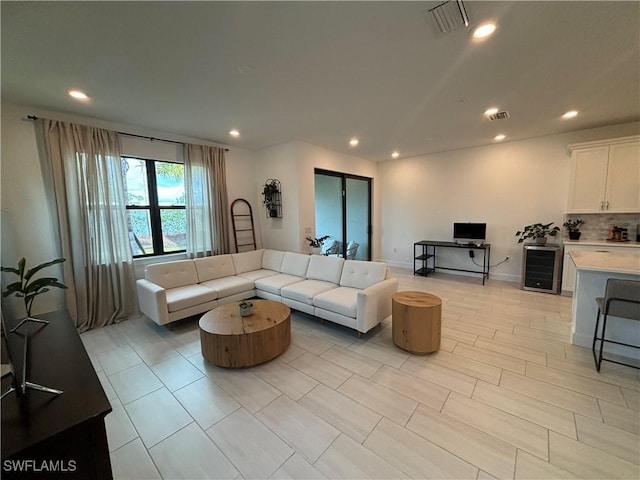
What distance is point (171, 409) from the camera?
198cm

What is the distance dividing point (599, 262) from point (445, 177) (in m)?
3.53

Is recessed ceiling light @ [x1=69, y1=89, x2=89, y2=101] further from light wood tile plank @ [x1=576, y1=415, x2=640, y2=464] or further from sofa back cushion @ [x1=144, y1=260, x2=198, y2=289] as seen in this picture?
light wood tile plank @ [x1=576, y1=415, x2=640, y2=464]

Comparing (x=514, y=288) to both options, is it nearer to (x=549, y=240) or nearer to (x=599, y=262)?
(x=549, y=240)

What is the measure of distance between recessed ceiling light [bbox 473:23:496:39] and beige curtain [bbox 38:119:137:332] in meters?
4.28

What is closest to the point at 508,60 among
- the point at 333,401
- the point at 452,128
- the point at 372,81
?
the point at 372,81

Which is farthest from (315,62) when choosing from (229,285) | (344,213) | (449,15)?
(344,213)

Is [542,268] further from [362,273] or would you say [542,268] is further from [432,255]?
[362,273]

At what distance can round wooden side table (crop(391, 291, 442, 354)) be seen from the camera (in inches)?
101

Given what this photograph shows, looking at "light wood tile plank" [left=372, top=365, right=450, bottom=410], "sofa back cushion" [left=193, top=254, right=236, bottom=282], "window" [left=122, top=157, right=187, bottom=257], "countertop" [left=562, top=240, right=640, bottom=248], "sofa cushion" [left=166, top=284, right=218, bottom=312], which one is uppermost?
"window" [left=122, top=157, right=187, bottom=257]

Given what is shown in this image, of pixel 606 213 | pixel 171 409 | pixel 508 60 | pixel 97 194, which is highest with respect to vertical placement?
pixel 508 60

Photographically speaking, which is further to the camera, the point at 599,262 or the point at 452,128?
the point at 452,128

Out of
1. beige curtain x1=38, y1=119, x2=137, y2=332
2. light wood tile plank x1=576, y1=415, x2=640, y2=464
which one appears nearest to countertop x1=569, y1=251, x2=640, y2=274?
light wood tile plank x1=576, y1=415, x2=640, y2=464

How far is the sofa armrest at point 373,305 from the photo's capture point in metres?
2.82

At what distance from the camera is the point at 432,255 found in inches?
235
